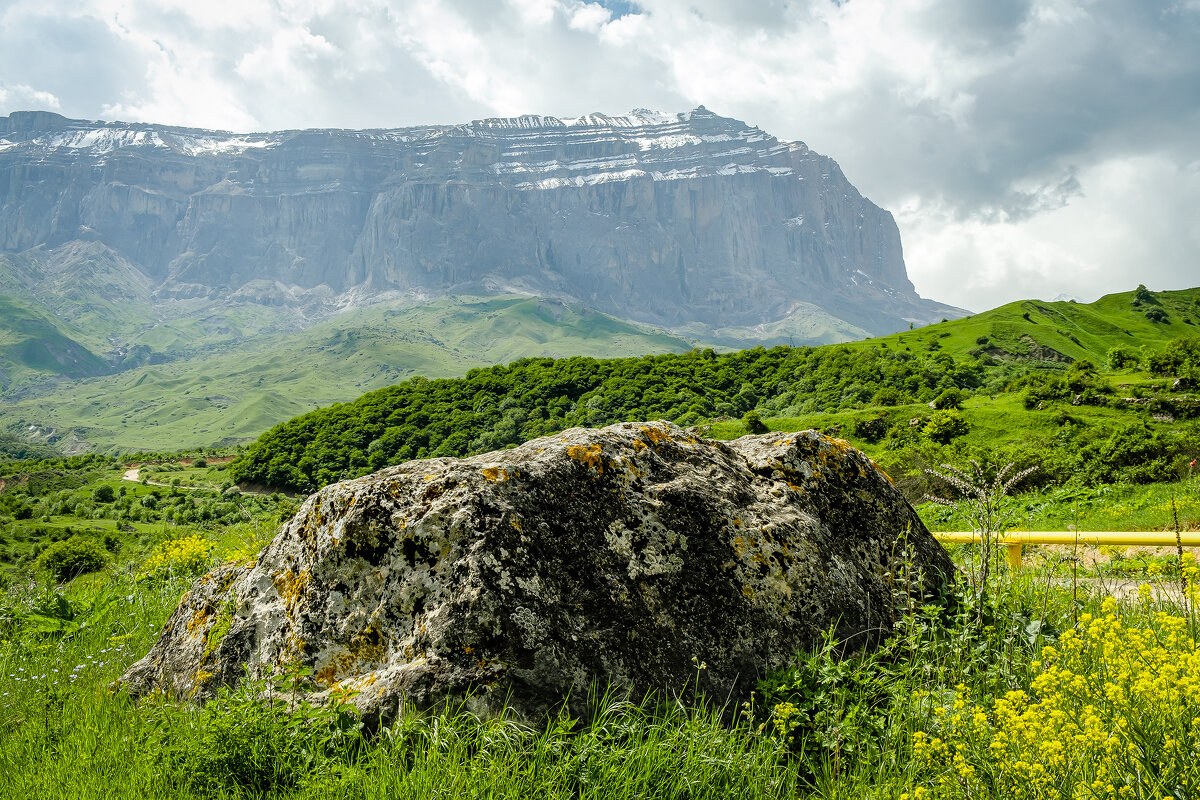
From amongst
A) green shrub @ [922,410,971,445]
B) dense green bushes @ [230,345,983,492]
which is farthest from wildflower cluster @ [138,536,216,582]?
dense green bushes @ [230,345,983,492]

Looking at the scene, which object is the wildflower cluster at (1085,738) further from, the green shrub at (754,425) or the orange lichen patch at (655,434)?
the green shrub at (754,425)

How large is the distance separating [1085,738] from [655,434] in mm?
3548

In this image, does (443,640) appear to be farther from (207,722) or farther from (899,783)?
(899,783)

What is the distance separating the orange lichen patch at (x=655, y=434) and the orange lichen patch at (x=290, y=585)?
2921 millimetres

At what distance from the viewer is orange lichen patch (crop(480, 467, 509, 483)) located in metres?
4.82

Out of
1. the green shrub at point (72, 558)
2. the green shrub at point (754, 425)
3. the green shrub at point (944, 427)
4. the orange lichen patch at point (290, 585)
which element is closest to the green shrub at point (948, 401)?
the green shrub at point (944, 427)

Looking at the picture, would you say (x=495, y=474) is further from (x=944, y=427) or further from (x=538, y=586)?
(x=944, y=427)

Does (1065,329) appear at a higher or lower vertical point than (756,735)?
higher

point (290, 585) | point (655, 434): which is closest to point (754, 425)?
point (655, 434)

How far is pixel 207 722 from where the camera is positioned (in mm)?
3814

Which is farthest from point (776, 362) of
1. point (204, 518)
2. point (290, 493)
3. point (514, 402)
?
point (204, 518)

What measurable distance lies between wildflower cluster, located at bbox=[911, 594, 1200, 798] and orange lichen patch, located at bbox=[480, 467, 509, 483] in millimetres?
2976

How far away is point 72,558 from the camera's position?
15.7m

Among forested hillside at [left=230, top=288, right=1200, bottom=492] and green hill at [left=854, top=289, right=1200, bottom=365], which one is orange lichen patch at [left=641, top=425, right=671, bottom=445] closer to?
forested hillside at [left=230, top=288, right=1200, bottom=492]
